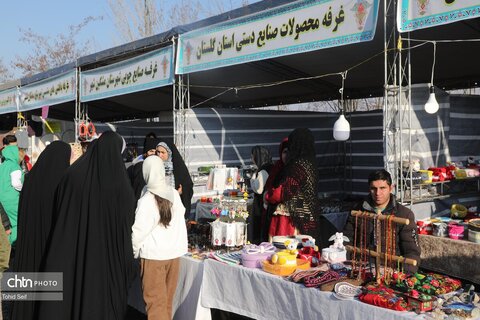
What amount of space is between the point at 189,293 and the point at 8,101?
9812mm

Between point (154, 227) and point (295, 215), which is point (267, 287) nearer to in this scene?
point (154, 227)

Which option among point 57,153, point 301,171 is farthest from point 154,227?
point 301,171

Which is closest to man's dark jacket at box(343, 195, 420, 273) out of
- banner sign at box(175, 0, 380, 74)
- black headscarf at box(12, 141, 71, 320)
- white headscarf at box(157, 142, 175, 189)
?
banner sign at box(175, 0, 380, 74)

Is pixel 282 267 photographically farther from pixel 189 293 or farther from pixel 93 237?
pixel 93 237

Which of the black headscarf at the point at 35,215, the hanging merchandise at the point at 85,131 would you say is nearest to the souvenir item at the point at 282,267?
the black headscarf at the point at 35,215

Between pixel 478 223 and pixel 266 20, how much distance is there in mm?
2875

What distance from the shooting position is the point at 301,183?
149 inches

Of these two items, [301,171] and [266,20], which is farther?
[266,20]

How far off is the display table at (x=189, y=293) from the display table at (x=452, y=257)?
1.96 meters

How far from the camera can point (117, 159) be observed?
9.64 ft

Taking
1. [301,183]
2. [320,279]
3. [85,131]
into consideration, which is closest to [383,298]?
[320,279]

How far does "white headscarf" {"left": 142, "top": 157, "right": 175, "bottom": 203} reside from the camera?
3008 millimetres

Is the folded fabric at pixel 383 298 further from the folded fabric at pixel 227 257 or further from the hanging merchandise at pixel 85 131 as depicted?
the hanging merchandise at pixel 85 131

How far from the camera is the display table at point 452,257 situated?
3.54 meters
